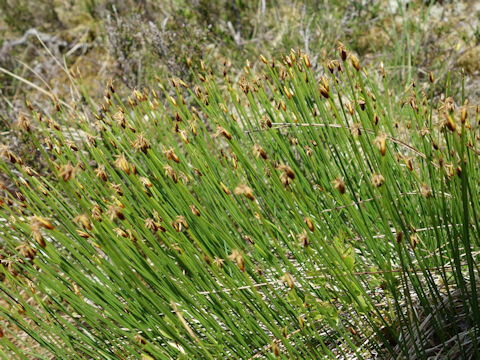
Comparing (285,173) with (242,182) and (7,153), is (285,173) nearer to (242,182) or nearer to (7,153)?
(242,182)

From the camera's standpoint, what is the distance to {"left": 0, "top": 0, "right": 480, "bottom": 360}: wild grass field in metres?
1.11

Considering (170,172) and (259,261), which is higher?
(170,172)

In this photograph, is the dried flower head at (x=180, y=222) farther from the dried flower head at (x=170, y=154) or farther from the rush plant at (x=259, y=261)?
the dried flower head at (x=170, y=154)

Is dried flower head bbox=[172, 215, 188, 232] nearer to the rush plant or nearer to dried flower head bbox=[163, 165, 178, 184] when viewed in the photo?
the rush plant

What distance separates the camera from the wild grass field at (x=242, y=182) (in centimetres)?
111

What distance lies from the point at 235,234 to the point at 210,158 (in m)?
0.32

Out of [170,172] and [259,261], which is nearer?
[170,172]

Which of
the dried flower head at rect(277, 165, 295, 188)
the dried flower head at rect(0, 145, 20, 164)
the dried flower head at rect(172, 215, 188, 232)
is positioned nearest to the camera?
the dried flower head at rect(277, 165, 295, 188)

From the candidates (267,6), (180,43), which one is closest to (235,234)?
(180,43)

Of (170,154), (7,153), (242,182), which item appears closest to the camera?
(170,154)

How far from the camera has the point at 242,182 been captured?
5.69 feet

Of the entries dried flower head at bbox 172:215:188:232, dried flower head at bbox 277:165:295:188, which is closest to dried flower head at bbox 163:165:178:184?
dried flower head at bbox 172:215:188:232

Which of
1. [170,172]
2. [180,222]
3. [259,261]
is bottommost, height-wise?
[259,261]

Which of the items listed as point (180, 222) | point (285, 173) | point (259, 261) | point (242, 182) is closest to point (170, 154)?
point (180, 222)
